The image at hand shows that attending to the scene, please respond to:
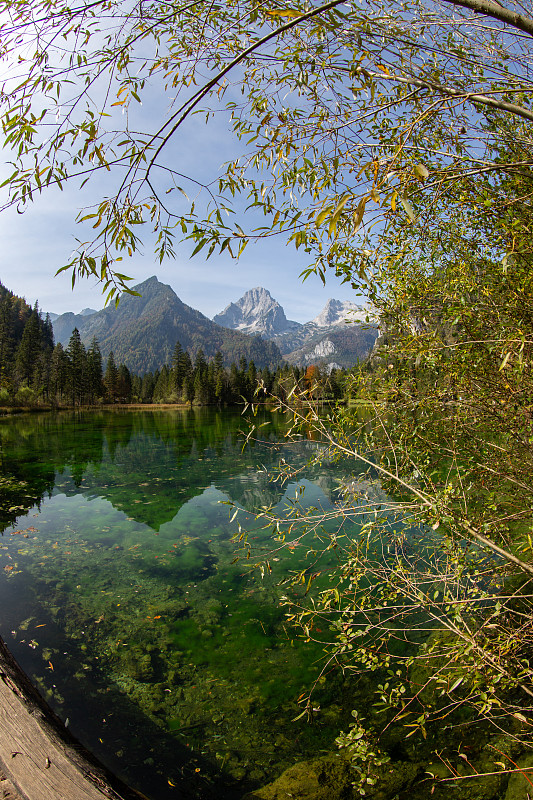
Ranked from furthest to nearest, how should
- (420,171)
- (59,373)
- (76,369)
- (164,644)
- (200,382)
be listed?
(200,382), (76,369), (59,373), (164,644), (420,171)

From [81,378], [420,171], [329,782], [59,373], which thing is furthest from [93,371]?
[420,171]

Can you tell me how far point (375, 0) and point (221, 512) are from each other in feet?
37.3

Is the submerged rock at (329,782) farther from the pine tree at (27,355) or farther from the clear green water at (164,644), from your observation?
the pine tree at (27,355)

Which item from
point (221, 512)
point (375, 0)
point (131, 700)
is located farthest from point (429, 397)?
point (221, 512)

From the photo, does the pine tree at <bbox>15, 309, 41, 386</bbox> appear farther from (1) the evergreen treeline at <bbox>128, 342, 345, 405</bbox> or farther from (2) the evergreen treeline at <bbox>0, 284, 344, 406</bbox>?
(1) the evergreen treeline at <bbox>128, 342, 345, 405</bbox>

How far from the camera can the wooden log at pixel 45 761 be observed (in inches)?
82.6

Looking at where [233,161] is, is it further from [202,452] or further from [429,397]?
[202,452]

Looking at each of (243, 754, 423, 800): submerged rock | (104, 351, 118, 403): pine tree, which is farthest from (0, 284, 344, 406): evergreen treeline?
(243, 754, 423, 800): submerged rock

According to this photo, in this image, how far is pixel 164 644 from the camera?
18.4 ft

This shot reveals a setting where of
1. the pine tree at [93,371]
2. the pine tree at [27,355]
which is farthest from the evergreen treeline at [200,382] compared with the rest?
the pine tree at [27,355]

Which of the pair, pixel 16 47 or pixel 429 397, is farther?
pixel 429 397

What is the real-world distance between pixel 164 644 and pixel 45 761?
3.66 meters

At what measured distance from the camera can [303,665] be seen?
204 inches

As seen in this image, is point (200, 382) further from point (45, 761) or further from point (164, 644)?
point (45, 761)
